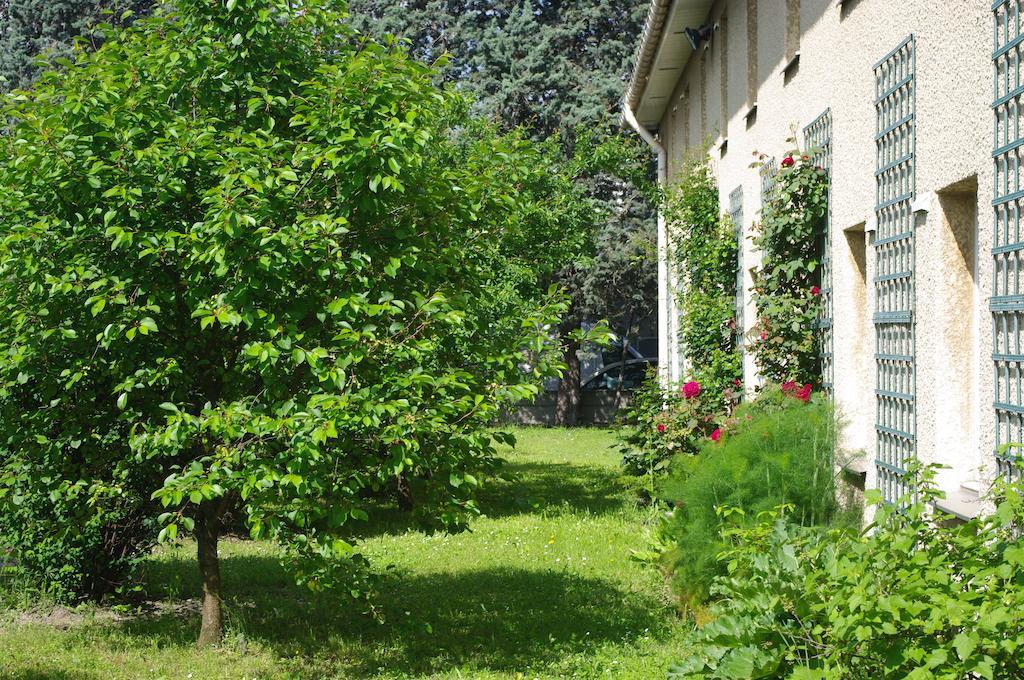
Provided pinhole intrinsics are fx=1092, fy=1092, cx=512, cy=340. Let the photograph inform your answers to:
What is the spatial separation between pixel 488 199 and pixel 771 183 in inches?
153

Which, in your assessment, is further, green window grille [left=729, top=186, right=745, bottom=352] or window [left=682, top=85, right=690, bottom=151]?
window [left=682, top=85, right=690, bottom=151]

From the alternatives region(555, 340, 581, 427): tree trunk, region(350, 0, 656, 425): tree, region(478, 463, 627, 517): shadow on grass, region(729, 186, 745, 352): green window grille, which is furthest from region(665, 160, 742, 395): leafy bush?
region(555, 340, 581, 427): tree trunk

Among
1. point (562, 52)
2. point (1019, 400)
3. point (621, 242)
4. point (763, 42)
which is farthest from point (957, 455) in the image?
point (562, 52)

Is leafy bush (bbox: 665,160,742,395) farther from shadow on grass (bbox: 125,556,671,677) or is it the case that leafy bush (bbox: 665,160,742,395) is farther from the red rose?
shadow on grass (bbox: 125,556,671,677)

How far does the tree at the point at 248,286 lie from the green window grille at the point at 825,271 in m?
2.78

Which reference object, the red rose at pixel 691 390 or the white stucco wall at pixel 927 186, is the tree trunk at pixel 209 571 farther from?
the red rose at pixel 691 390

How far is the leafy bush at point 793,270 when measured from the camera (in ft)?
26.3

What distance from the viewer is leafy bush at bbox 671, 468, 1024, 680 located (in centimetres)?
275

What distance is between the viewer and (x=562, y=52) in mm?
27453

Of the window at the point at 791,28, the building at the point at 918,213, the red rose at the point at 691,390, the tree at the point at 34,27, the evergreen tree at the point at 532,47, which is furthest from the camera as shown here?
the tree at the point at 34,27

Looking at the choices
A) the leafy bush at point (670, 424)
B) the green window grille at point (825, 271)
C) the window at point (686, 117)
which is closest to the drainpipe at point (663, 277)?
the window at point (686, 117)

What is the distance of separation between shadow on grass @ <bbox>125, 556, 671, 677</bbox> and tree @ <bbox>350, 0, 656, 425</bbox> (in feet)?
57.6

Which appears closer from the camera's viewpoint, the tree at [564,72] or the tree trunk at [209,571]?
the tree trunk at [209,571]

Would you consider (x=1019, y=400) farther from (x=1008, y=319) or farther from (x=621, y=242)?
(x=621, y=242)
